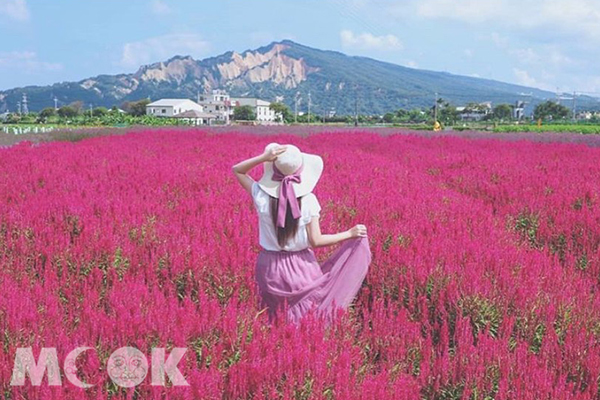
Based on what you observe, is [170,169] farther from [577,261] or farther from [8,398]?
[8,398]

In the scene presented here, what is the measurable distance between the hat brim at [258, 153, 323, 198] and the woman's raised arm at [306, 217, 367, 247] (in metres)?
0.17

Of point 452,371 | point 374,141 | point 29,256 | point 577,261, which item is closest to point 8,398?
point 452,371

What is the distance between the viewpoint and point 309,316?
7.45 ft

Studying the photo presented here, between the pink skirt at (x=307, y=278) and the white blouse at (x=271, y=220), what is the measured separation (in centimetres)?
4

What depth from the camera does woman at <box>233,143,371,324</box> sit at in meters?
2.93

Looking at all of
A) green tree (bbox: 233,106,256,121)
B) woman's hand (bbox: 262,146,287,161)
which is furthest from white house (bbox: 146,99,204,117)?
woman's hand (bbox: 262,146,287,161)

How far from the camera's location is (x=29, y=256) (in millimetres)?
3328

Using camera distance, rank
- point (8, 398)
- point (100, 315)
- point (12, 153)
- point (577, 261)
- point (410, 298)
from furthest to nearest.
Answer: point (12, 153), point (577, 261), point (410, 298), point (100, 315), point (8, 398)

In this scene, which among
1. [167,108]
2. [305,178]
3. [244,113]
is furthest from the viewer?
[167,108]

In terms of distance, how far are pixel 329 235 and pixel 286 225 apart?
22 centimetres

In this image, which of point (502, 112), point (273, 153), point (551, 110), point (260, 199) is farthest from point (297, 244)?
point (502, 112)

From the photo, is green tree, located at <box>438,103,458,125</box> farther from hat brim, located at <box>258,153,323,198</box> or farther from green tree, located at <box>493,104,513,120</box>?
hat brim, located at <box>258,153,323,198</box>

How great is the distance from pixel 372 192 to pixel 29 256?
2.91 m

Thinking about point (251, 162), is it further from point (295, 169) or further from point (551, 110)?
point (551, 110)
